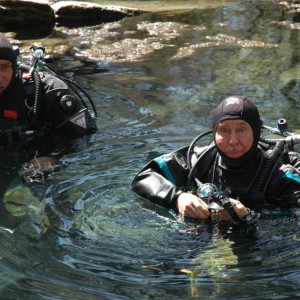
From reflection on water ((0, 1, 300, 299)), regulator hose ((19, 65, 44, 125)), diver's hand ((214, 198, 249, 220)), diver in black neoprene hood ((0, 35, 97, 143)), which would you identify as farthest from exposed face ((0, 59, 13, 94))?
diver's hand ((214, 198, 249, 220))

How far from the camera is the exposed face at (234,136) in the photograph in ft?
12.5

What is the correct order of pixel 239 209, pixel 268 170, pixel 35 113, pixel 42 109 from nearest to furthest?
pixel 239 209, pixel 268 170, pixel 35 113, pixel 42 109

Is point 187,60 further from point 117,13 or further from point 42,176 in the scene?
point 42,176

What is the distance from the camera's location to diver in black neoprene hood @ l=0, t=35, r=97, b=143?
16.8ft

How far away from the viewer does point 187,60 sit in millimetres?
8328

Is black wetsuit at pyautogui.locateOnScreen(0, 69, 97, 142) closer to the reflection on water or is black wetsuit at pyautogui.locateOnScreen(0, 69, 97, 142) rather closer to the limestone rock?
the reflection on water

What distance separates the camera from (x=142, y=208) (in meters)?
4.26

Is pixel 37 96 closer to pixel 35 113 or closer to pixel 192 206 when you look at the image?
pixel 35 113

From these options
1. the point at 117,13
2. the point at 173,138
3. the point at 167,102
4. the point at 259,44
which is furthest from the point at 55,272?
the point at 117,13

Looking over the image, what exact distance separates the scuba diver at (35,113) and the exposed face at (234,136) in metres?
1.55

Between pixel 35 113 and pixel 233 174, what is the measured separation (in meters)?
1.80

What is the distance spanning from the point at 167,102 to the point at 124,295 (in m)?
3.60

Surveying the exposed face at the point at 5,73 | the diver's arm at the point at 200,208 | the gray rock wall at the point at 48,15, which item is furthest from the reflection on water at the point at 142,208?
the gray rock wall at the point at 48,15

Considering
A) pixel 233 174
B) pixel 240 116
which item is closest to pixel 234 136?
pixel 240 116
